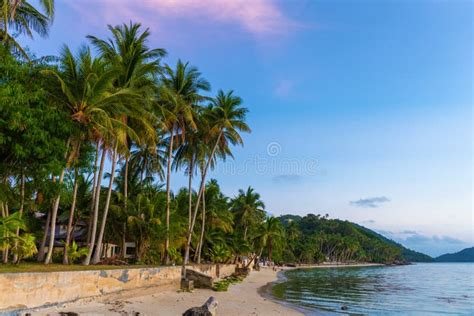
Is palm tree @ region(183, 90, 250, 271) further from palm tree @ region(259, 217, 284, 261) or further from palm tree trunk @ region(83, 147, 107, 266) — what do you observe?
palm tree @ region(259, 217, 284, 261)

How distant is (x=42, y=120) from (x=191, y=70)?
14.8 metres

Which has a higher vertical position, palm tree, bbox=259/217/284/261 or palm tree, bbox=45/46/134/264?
palm tree, bbox=45/46/134/264

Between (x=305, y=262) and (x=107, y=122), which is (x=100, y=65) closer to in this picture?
(x=107, y=122)

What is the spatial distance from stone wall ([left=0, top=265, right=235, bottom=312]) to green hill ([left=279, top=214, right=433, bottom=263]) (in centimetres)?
7852

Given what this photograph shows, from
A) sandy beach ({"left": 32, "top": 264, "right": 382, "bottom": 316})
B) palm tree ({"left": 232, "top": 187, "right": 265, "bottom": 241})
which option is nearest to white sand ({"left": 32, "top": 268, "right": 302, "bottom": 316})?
sandy beach ({"left": 32, "top": 264, "right": 382, "bottom": 316})

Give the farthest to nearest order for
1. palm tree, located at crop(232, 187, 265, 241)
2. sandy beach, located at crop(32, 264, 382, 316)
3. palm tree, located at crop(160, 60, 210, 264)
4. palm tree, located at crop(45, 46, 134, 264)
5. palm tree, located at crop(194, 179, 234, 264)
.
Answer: palm tree, located at crop(232, 187, 265, 241), palm tree, located at crop(194, 179, 234, 264), palm tree, located at crop(160, 60, 210, 264), palm tree, located at crop(45, 46, 134, 264), sandy beach, located at crop(32, 264, 382, 316)

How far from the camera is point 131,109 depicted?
18594mm

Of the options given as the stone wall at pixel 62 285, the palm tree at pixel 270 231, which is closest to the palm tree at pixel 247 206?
the palm tree at pixel 270 231

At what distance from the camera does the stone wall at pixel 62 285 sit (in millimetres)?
10281

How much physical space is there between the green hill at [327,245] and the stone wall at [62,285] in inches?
3091

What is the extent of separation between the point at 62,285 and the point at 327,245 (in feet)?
398

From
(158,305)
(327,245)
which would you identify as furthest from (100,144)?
(327,245)

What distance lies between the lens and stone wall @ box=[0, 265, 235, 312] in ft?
33.7

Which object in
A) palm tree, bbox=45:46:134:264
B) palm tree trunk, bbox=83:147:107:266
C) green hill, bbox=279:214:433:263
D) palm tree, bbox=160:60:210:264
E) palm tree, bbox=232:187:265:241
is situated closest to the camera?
palm tree, bbox=45:46:134:264
